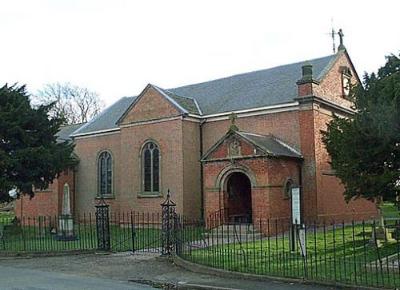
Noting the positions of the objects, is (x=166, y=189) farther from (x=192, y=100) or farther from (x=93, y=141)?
(x=93, y=141)

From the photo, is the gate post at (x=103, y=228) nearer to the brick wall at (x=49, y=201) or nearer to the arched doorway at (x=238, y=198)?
the arched doorway at (x=238, y=198)

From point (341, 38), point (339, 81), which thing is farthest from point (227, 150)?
point (341, 38)

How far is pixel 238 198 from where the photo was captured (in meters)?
27.0

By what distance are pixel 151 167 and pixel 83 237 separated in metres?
6.85

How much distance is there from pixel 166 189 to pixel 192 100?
6.19m

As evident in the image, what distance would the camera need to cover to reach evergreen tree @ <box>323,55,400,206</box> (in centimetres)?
1348

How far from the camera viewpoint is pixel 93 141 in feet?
120

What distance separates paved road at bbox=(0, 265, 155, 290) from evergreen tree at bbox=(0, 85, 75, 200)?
12392 mm

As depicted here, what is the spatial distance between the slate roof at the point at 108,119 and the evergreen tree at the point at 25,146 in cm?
656

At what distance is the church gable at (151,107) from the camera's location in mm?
29839

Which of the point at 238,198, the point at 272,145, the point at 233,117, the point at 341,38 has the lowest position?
the point at 238,198

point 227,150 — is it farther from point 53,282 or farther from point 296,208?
point 53,282

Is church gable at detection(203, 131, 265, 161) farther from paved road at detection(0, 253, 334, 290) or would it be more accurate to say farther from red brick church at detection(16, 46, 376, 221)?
paved road at detection(0, 253, 334, 290)

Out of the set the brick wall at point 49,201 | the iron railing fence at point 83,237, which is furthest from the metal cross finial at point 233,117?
the brick wall at point 49,201
